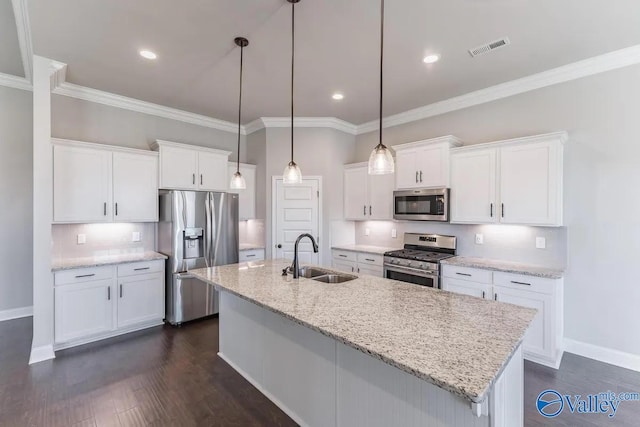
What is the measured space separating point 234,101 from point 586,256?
15.3 ft

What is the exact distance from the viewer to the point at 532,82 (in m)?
3.51

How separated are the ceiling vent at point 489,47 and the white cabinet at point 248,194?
357 centimetres

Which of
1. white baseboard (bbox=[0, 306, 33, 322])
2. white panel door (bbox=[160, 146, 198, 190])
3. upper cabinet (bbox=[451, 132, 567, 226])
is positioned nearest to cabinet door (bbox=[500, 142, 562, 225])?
upper cabinet (bbox=[451, 132, 567, 226])

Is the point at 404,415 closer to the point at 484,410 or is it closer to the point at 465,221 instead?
the point at 484,410

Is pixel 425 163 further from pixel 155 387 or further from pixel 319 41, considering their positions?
pixel 155 387

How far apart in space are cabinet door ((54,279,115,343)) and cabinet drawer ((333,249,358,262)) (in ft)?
10.2

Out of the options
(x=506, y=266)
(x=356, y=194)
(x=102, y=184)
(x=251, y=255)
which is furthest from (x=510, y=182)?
(x=102, y=184)

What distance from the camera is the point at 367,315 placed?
1.71m

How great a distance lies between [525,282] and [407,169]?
1975 millimetres

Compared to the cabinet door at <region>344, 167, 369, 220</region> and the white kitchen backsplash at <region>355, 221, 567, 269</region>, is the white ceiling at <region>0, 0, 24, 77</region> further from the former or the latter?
the white kitchen backsplash at <region>355, 221, 567, 269</region>

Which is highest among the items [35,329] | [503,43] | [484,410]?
[503,43]

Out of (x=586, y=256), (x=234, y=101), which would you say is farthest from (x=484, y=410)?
(x=234, y=101)

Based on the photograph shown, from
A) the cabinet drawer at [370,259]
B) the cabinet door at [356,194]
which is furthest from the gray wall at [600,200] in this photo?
the cabinet door at [356,194]

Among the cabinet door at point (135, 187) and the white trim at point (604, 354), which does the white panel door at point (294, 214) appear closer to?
the cabinet door at point (135, 187)
